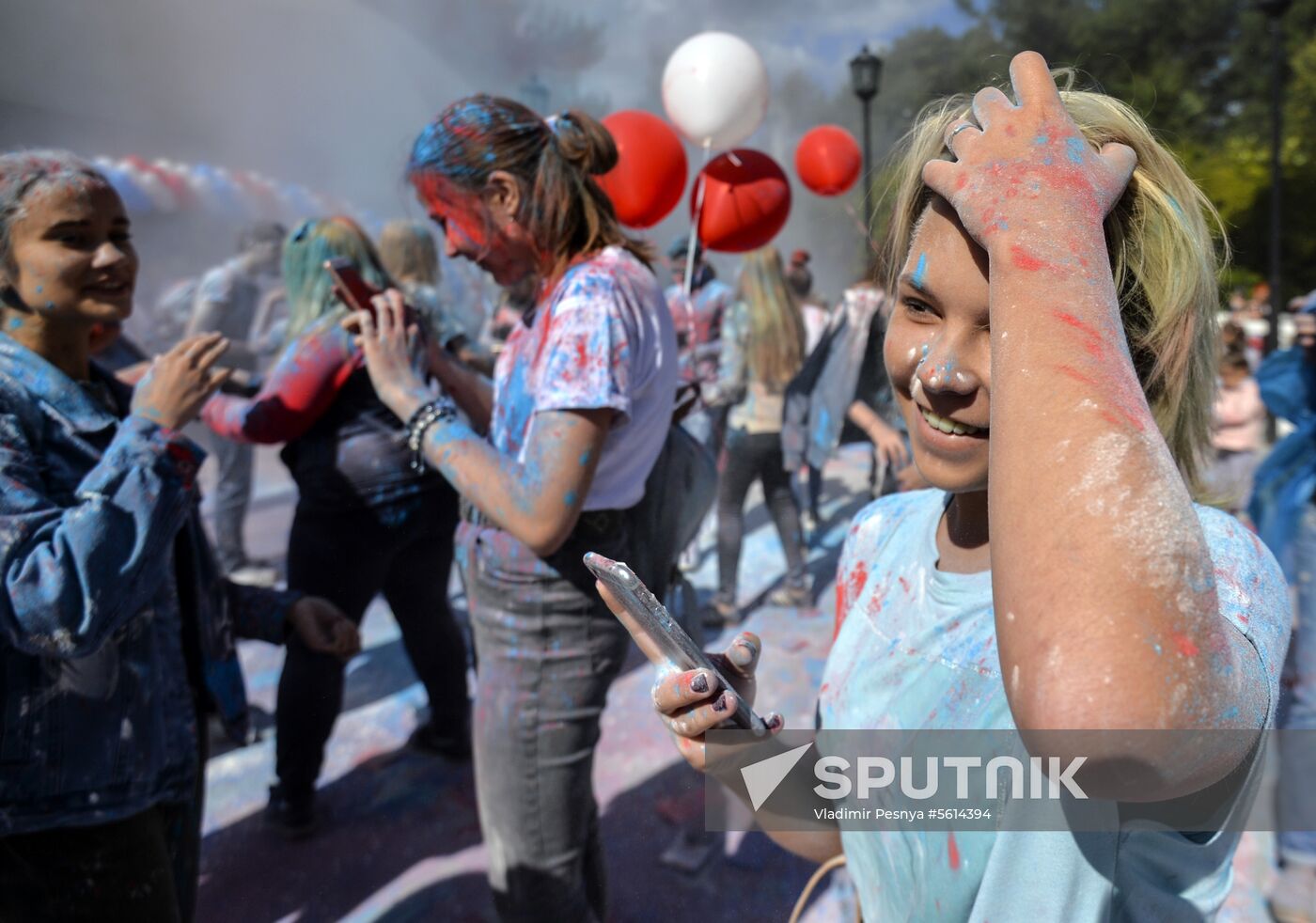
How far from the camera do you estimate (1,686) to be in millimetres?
1402

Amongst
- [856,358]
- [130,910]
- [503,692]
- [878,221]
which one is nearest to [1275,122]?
[856,358]

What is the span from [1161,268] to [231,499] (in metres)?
5.35

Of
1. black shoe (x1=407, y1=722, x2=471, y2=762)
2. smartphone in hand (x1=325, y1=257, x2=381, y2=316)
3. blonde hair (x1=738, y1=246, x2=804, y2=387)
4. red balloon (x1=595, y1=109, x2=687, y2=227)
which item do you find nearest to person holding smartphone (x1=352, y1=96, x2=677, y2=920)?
smartphone in hand (x1=325, y1=257, x2=381, y2=316)

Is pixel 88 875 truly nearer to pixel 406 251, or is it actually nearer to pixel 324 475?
pixel 324 475

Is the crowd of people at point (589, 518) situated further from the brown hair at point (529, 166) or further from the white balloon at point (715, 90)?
the white balloon at point (715, 90)

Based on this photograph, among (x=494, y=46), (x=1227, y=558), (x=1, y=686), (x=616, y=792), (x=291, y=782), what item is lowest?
(x=616, y=792)

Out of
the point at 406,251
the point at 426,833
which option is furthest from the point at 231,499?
the point at 426,833

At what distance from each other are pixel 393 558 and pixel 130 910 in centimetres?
158

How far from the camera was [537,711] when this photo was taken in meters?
1.69

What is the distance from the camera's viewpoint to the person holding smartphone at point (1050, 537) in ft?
1.62

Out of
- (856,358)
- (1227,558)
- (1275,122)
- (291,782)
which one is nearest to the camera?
(1227,558)

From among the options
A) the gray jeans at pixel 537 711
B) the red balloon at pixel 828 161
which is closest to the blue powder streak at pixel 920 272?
the gray jeans at pixel 537 711

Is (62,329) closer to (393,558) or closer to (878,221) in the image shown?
(393,558)

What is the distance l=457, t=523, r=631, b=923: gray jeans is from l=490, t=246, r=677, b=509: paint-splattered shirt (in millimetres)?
170
